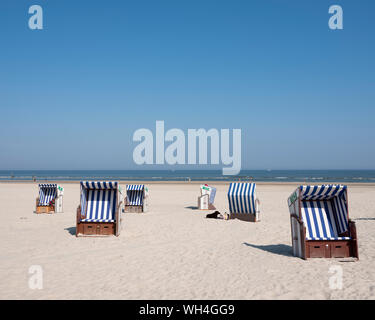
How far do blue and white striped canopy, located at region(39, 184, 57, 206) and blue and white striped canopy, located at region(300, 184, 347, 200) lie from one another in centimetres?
1206

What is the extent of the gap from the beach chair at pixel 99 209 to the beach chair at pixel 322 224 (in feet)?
16.7

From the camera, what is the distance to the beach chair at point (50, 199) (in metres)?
15.2

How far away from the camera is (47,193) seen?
52.7 feet

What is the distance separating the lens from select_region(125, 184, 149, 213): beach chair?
1550 centimetres

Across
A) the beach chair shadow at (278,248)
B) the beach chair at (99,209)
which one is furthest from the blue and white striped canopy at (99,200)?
the beach chair shadow at (278,248)

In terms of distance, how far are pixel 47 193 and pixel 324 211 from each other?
12822 millimetres

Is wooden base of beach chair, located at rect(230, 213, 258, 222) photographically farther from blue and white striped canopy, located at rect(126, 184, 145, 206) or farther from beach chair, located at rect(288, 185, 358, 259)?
beach chair, located at rect(288, 185, 358, 259)

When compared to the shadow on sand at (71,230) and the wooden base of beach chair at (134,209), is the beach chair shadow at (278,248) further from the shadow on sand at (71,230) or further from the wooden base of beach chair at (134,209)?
the wooden base of beach chair at (134,209)

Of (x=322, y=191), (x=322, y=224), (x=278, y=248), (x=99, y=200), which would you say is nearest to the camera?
(x=322, y=191)

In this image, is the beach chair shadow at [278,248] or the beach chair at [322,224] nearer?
the beach chair at [322,224]

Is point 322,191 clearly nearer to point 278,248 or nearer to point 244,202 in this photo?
point 278,248

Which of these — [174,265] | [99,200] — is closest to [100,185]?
[99,200]
